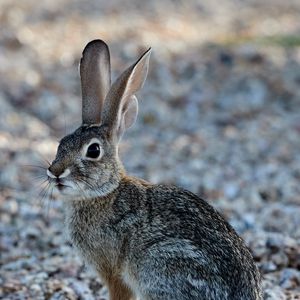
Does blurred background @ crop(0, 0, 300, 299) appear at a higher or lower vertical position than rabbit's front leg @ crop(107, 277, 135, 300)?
higher

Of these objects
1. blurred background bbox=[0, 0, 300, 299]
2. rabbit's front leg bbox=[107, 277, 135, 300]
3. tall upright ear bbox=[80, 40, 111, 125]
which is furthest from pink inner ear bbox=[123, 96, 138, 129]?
blurred background bbox=[0, 0, 300, 299]

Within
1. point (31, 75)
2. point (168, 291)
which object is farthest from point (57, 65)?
point (168, 291)

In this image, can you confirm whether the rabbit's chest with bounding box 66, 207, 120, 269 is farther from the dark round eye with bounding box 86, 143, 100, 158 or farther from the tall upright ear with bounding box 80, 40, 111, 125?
the tall upright ear with bounding box 80, 40, 111, 125

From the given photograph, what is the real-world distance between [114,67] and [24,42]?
1484mm

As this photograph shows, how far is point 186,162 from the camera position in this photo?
1037cm

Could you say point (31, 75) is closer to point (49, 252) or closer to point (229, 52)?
point (229, 52)

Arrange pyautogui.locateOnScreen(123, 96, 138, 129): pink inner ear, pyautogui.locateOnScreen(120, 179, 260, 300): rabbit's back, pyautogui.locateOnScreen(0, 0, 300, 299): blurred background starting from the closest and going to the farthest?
pyautogui.locateOnScreen(120, 179, 260, 300): rabbit's back → pyautogui.locateOnScreen(123, 96, 138, 129): pink inner ear → pyautogui.locateOnScreen(0, 0, 300, 299): blurred background

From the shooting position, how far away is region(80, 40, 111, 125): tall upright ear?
6.70m

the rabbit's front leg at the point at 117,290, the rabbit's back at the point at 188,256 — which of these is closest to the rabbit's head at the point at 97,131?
the rabbit's back at the point at 188,256

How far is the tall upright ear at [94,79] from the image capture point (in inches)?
264

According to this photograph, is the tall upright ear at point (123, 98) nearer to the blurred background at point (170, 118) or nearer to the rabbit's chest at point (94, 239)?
the rabbit's chest at point (94, 239)

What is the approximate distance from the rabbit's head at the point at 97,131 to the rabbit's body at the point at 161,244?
0.17 meters

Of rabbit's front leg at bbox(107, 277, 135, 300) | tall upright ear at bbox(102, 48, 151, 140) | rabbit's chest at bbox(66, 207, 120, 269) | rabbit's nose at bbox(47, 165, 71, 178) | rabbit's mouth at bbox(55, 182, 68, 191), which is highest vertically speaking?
tall upright ear at bbox(102, 48, 151, 140)

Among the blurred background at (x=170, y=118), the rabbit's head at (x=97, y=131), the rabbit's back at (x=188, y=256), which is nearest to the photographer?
the rabbit's back at (x=188, y=256)
